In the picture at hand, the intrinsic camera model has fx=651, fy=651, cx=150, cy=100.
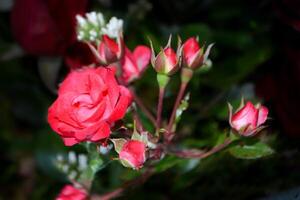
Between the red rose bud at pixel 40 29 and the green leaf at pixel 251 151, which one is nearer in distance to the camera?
the green leaf at pixel 251 151

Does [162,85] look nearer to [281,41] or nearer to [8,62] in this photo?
[281,41]

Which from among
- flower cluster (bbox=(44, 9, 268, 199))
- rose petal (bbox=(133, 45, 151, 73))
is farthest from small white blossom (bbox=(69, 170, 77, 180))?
rose petal (bbox=(133, 45, 151, 73))

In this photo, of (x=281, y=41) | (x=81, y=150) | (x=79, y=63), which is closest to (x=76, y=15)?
(x=79, y=63)

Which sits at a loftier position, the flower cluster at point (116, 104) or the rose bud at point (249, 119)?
the flower cluster at point (116, 104)

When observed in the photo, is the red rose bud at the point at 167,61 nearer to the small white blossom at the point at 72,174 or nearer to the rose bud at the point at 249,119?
the rose bud at the point at 249,119

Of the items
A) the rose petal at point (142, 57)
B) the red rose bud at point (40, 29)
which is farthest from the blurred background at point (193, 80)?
the rose petal at point (142, 57)

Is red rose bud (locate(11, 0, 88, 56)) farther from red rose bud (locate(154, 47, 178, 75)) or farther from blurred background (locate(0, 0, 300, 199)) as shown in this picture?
red rose bud (locate(154, 47, 178, 75))

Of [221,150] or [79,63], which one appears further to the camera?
[79,63]
